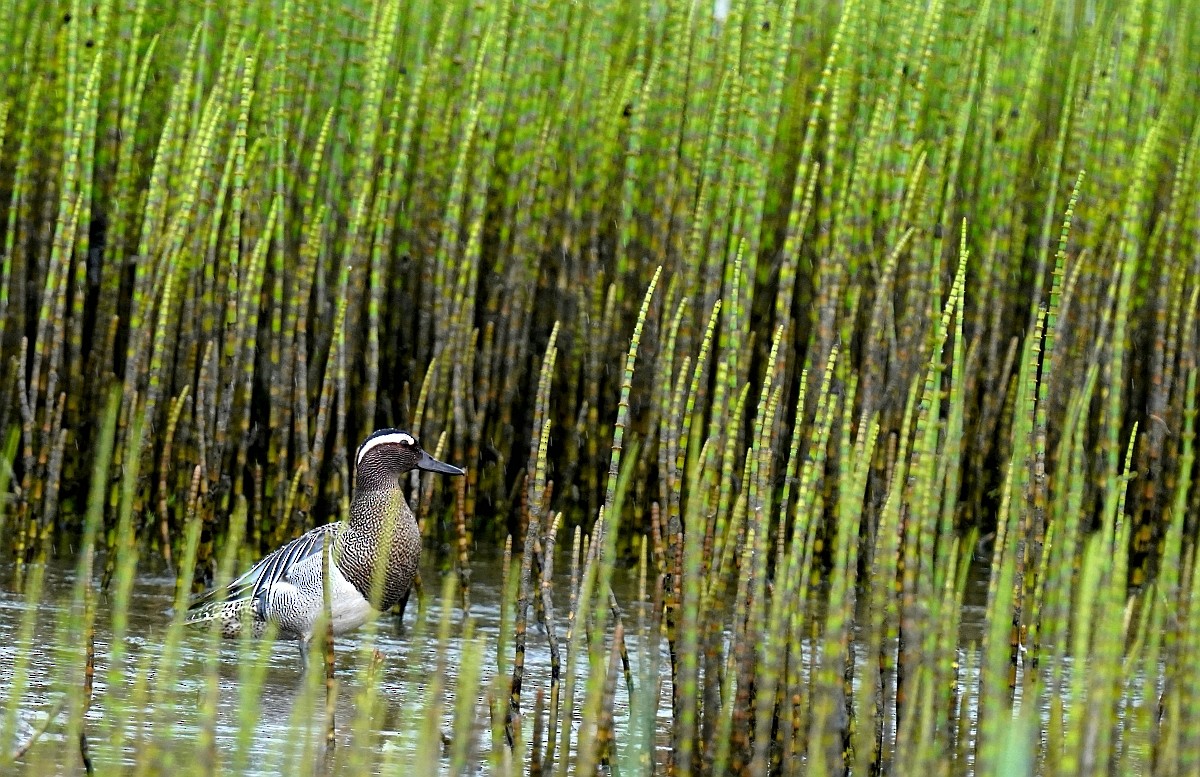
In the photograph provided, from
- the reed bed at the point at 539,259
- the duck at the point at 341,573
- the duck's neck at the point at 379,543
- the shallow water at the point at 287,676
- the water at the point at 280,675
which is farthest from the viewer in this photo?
the reed bed at the point at 539,259

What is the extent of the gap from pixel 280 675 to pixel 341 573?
325mm

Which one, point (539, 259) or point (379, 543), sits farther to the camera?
point (539, 259)

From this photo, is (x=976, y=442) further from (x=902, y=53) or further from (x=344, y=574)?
(x=344, y=574)

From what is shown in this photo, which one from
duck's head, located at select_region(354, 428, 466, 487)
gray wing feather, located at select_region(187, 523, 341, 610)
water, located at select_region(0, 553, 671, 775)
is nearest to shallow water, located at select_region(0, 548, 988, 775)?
water, located at select_region(0, 553, 671, 775)

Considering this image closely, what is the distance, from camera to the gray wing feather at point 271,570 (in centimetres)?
492

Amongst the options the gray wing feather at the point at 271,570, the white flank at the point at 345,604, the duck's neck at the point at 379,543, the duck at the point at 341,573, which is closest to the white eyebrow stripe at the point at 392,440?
the duck at the point at 341,573

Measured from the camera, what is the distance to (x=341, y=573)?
4.96m

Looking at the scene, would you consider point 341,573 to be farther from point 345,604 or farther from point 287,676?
point 287,676

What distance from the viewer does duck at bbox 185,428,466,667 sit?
488 centimetres

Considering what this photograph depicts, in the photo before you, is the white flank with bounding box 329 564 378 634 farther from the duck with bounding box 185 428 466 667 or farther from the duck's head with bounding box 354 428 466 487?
Result: the duck's head with bounding box 354 428 466 487

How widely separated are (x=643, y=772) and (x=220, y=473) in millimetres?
2542

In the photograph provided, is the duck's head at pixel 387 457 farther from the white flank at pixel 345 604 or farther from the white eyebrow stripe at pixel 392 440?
the white flank at pixel 345 604

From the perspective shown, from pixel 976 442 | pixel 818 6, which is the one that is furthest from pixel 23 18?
pixel 976 442

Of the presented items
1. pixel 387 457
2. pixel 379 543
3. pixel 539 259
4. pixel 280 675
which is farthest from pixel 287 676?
pixel 539 259
